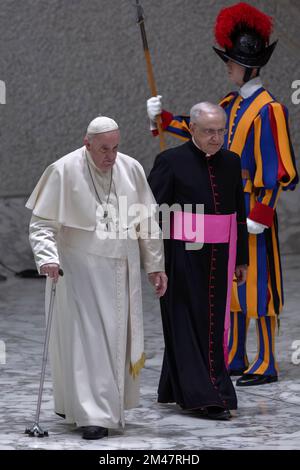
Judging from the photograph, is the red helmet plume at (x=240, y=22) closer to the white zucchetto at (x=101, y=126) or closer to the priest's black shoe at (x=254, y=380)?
the white zucchetto at (x=101, y=126)

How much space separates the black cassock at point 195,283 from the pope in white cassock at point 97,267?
337 millimetres

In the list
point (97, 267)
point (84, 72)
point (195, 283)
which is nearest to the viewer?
point (97, 267)

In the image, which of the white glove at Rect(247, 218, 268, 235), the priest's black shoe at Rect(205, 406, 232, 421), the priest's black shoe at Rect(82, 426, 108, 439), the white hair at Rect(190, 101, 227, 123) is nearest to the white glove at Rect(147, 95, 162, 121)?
the white glove at Rect(247, 218, 268, 235)

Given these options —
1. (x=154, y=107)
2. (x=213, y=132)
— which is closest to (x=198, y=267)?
(x=213, y=132)

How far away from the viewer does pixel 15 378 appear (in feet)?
22.3

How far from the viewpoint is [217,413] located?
5.89 m

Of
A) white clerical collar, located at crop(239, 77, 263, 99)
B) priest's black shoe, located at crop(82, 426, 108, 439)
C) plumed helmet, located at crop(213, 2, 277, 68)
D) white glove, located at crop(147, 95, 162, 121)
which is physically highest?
plumed helmet, located at crop(213, 2, 277, 68)

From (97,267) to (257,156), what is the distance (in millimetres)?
1438

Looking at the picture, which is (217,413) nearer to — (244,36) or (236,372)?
(236,372)

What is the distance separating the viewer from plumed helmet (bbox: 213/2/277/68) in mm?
6691

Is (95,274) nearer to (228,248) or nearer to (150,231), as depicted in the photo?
(150,231)

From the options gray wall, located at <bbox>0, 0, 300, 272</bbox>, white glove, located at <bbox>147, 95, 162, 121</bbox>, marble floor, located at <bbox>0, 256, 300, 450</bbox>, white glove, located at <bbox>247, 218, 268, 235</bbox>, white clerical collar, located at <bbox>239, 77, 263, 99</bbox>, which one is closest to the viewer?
marble floor, located at <bbox>0, 256, 300, 450</bbox>

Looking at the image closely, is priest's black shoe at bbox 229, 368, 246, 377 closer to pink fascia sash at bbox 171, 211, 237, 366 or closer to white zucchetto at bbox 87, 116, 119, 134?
pink fascia sash at bbox 171, 211, 237, 366

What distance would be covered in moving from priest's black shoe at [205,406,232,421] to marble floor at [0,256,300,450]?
5cm
